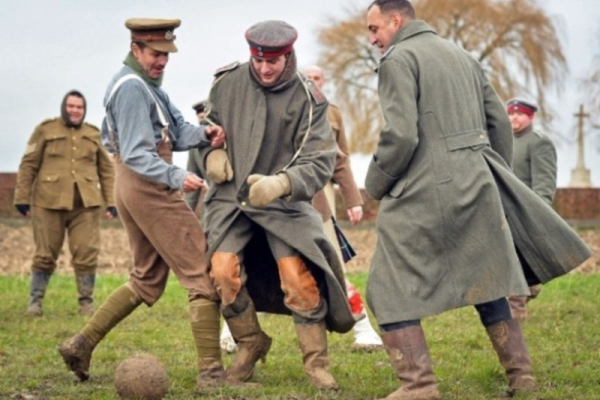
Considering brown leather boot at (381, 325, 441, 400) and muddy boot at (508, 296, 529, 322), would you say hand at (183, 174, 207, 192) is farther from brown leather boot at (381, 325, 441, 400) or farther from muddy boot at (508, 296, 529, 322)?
muddy boot at (508, 296, 529, 322)

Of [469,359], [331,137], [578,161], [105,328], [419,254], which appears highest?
[331,137]

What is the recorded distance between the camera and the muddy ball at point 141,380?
8.07 meters

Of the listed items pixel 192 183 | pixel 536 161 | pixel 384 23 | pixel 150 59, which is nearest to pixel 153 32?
pixel 150 59

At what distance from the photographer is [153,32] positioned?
890 cm

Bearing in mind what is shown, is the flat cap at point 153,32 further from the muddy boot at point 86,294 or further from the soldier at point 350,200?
the muddy boot at point 86,294

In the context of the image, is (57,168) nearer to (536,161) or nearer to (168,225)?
(536,161)

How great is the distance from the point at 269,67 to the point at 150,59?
761 mm

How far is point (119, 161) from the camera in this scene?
8.92m

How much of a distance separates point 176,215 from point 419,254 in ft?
5.37

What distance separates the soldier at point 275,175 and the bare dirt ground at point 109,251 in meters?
11.9

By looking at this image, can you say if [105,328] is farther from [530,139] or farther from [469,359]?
[530,139]

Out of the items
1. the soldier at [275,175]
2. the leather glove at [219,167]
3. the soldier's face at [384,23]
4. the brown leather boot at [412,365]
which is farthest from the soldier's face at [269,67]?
the brown leather boot at [412,365]

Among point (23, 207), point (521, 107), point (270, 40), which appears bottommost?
point (23, 207)

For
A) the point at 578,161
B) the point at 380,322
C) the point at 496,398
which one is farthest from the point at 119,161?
the point at 578,161
